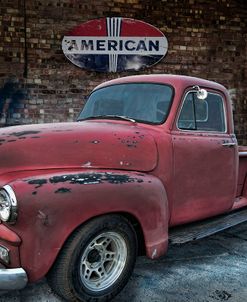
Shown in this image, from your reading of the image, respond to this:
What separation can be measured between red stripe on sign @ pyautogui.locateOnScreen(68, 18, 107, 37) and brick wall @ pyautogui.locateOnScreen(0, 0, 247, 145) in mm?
127

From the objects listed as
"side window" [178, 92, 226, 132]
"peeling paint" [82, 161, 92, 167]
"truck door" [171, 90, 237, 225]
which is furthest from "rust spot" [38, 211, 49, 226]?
"side window" [178, 92, 226, 132]

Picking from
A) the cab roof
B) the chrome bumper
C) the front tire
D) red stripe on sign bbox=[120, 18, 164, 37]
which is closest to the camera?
the chrome bumper

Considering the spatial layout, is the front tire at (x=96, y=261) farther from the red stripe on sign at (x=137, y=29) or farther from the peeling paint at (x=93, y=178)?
the red stripe on sign at (x=137, y=29)

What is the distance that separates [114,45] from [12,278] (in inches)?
273

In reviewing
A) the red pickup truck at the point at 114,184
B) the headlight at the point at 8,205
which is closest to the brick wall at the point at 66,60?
the red pickup truck at the point at 114,184

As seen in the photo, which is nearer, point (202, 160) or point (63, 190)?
point (63, 190)

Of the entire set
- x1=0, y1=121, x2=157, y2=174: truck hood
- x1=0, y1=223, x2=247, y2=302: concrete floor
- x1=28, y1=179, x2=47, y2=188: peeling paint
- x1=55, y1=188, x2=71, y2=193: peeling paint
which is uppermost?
x1=0, y1=121, x2=157, y2=174: truck hood

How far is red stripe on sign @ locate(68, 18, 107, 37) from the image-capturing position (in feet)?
28.0

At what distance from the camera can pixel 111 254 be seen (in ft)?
10.1

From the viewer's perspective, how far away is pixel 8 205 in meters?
2.62

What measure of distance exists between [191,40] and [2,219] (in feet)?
24.2

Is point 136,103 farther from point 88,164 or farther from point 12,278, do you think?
point 12,278

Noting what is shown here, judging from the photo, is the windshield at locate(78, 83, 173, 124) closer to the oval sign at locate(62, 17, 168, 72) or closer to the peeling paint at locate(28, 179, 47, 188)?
the peeling paint at locate(28, 179, 47, 188)

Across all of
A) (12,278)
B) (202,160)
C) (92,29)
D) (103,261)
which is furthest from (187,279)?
(92,29)
